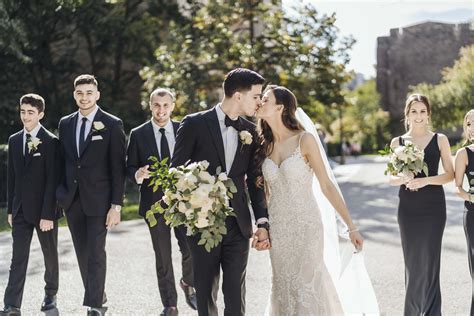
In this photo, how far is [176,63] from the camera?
2516 centimetres

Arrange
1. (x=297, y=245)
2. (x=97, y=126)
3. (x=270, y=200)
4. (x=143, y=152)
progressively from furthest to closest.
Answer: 1. (x=143, y=152)
2. (x=97, y=126)
3. (x=270, y=200)
4. (x=297, y=245)

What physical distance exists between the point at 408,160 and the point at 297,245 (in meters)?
1.72

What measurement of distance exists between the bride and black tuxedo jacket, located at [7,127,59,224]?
2.65 m

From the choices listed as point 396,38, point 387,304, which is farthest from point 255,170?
point 396,38

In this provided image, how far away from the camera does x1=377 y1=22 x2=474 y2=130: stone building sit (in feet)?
289

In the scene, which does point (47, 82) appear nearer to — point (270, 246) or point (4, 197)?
point (4, 197)

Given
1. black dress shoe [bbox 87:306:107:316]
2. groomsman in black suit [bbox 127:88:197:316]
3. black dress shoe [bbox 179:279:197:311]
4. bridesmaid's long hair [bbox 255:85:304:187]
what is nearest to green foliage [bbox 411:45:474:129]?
black dress shoe [bbox 179:279:197:311]

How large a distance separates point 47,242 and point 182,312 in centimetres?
162

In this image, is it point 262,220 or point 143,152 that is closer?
point 262,220

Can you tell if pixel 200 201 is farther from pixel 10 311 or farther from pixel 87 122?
pixel 10 311

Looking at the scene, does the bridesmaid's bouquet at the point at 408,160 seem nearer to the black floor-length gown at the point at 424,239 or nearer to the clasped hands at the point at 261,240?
the black floor-length gown at the point at 424,239

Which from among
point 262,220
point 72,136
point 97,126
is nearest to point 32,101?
point 72,136

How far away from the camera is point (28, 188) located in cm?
723

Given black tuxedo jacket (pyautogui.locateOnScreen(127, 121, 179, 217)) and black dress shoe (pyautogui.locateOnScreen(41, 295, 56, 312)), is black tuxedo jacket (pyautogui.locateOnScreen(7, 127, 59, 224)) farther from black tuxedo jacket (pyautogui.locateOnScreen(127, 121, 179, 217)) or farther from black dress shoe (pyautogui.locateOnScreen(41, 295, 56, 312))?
black dress shoe (pyautogui.locateOnScreen(41, 295, 56, 312))
